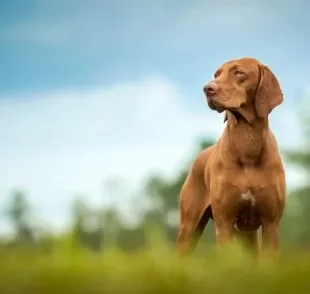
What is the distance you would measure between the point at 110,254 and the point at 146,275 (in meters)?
0.24

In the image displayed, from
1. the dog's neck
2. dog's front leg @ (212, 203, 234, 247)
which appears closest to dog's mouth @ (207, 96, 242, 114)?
the dog's neck

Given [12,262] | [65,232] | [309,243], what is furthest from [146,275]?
[309,243]

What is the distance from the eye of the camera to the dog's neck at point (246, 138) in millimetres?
6293

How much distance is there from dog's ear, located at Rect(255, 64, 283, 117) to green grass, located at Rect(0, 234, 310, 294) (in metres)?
5.05

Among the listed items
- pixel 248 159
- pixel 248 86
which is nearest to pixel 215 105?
pixel 248 86

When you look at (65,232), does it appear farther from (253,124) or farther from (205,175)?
(205,175)

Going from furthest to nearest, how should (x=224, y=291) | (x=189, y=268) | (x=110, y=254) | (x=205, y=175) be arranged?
(x=205, y=175) → (x=110, y=254) → (x=189, y=268) → (x=224, y=291)

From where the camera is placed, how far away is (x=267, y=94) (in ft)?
20.7

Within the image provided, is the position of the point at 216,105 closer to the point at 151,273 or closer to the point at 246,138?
the point at 246,138

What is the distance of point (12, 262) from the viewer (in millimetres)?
1151

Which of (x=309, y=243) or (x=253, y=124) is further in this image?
(x=253, y=124)

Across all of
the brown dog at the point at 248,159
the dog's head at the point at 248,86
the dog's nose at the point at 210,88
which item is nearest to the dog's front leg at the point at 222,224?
the brown dog at the point at 248,159

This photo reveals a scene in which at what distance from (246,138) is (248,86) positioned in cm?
41

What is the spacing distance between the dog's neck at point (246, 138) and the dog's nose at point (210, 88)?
1.20 feet
